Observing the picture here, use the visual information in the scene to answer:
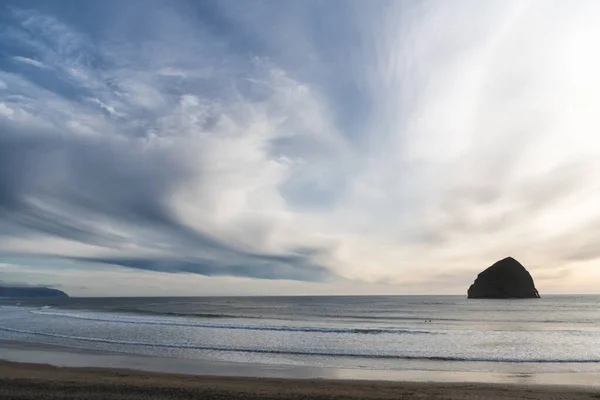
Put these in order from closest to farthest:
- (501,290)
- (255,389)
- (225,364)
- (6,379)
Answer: (255,389), (6,379), (225,364), (501,290)

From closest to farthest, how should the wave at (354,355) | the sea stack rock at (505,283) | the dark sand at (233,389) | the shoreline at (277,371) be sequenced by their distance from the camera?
the dark sand at (233,389), the shoreline at (277,371), the wave at (354,355), the sea stack rock at (505,283)

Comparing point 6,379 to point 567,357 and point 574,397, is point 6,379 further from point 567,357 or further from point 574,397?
point 567,357

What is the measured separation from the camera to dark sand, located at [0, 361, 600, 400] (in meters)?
15.7

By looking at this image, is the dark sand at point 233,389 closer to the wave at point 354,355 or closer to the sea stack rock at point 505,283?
the wave at point 354,355

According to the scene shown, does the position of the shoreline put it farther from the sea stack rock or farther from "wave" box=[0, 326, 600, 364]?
the sea stack rock

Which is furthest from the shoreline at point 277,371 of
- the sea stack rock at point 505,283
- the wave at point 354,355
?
the sea stack rock at point 505,283

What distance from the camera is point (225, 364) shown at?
2441cm

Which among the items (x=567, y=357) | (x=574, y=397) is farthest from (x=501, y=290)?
(x=574, y=397)

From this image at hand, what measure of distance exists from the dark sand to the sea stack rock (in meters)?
185

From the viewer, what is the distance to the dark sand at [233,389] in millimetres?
15656

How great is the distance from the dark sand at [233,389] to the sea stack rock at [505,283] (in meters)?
185

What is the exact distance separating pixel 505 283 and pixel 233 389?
19135 centimetres

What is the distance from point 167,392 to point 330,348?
17.1 m

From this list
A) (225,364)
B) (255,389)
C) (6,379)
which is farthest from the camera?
(225,364)
